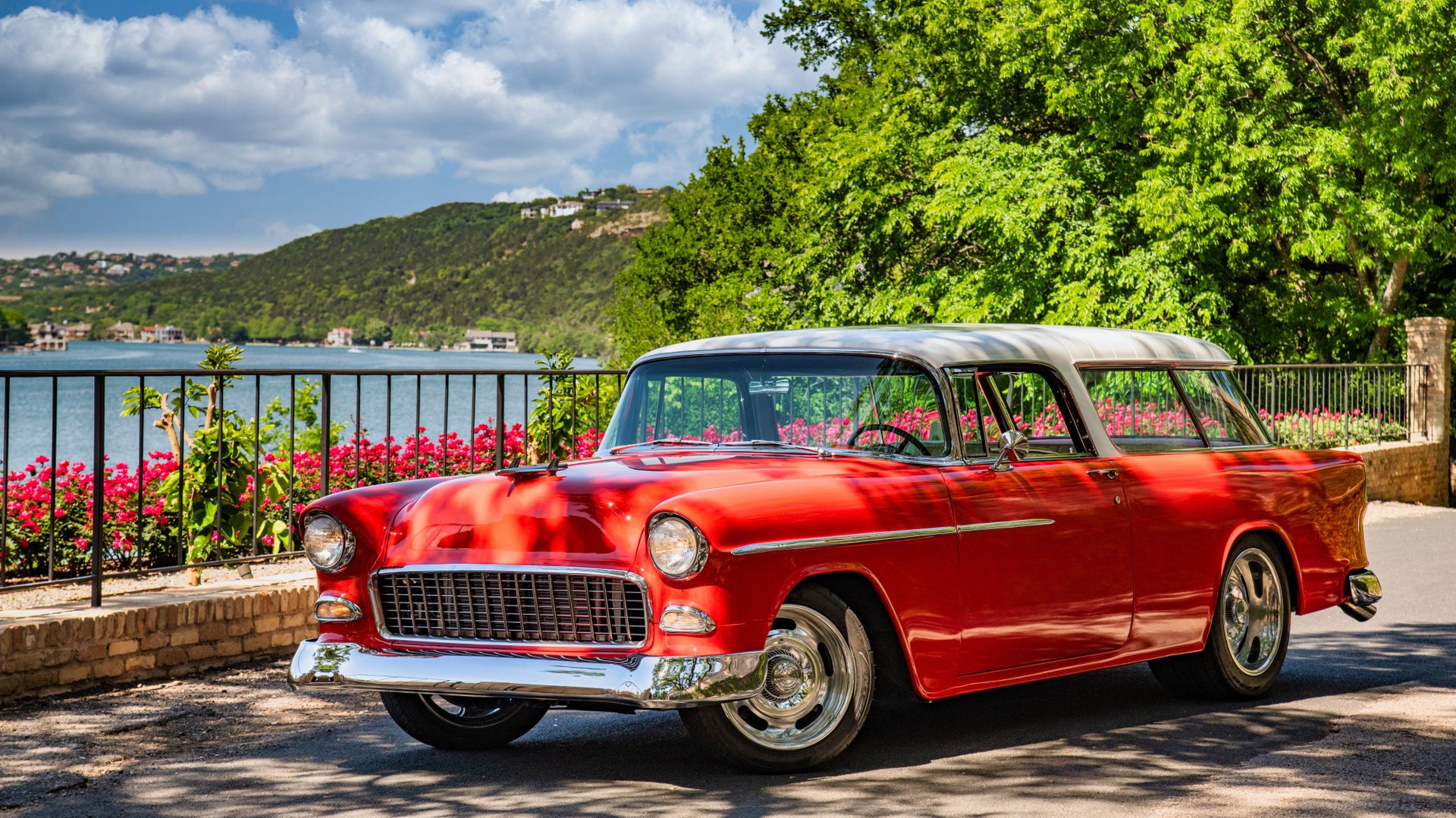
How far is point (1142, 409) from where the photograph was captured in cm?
728

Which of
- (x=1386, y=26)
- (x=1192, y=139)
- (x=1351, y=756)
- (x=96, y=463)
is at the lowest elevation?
(x=1351, y=756)

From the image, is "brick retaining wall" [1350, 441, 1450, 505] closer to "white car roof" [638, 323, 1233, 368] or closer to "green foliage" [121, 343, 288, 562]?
"white car roof" [638, 323, 1233, 368]

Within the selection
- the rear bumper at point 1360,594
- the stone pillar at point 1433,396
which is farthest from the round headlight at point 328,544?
the stone pillar at point 1433,396

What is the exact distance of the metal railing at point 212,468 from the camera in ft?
25.9

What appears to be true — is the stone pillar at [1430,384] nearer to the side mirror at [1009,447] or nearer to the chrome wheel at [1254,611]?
the chrome wheel at [1254,611]

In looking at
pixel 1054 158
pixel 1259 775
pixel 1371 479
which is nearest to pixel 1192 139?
pixel 1054 158

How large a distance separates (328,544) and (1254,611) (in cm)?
438

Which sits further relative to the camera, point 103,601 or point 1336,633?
point 1336,633

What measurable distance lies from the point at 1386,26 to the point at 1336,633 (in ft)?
57.5

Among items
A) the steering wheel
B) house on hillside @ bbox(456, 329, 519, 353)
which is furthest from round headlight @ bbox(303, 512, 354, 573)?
house on hillside @ bbox(456, 329, 519, 353)

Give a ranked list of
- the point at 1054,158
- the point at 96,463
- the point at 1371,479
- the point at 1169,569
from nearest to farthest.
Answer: the point at 1169,569
the point at 96,463
the point at 1371,479
the point at 1054,158

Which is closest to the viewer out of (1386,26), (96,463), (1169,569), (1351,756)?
(1351,756)

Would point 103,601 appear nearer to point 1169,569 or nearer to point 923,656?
point 923,656

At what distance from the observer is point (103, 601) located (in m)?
7.64
